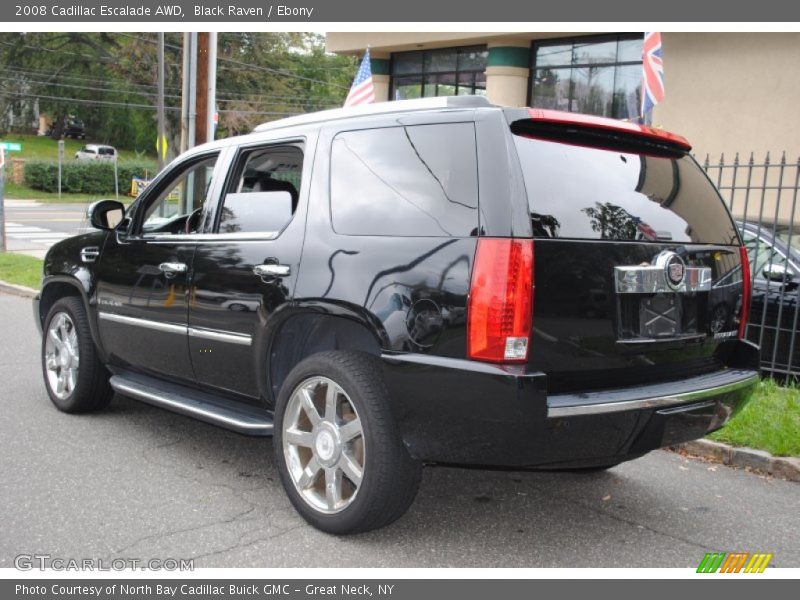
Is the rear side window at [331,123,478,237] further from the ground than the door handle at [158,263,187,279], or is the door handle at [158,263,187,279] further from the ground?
the rear side window at [331,123,478,237]

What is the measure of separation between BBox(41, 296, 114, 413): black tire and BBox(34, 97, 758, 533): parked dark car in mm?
1287

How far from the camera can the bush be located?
4281 cm

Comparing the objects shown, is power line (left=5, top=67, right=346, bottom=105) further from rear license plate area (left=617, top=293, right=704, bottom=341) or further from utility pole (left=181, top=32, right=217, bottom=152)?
rear license plate area (left=617, top=293, right=704, bottom=341)

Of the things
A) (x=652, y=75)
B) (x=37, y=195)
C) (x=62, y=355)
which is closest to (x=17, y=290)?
(x=62, y=355)

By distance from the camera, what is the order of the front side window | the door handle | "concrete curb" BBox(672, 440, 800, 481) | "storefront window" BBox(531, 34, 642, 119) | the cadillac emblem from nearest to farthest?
the cadillac emblem < the door handle < "concrete curb" BBox(672, 440, 800, 481) < the front side window < "storefront window" BBox(531, 34, 642, 119)

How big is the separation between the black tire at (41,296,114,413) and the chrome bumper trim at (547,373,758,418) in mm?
3620

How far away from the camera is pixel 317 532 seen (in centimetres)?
383

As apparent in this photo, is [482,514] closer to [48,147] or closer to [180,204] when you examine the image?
[180,204]

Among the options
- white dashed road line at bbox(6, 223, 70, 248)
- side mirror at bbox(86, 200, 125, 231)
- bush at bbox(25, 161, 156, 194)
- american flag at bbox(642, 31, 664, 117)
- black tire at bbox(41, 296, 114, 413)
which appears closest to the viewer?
side mirror at bbox(86, 200, 125, 231)

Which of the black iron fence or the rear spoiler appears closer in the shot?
the rear spoiler

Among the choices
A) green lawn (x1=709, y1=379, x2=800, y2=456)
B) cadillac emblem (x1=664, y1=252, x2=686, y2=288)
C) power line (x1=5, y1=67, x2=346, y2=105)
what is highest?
power line (x1=5, y1=67, x2=346, y2=105)

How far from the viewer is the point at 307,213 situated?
4.04m

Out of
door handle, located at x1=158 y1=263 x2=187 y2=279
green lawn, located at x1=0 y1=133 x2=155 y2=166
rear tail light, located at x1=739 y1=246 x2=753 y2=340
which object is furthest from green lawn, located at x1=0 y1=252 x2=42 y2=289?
green lawn, located at x1=0 y1=133 x2=155 y2=166

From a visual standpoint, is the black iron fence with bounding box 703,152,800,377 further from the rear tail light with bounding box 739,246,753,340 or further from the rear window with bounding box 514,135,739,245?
the rear window with bounding box 514,135,739,245
